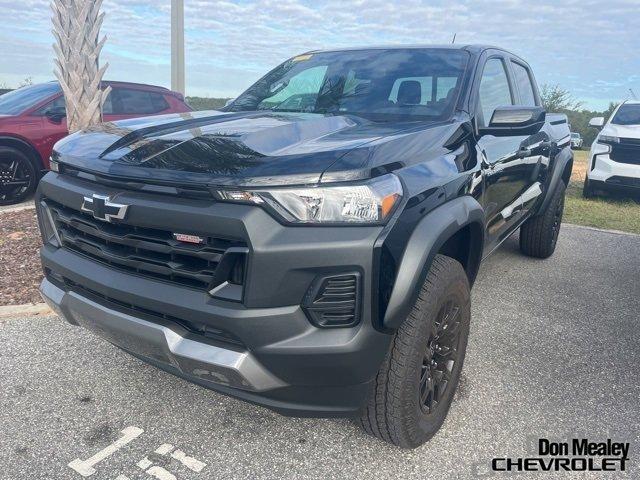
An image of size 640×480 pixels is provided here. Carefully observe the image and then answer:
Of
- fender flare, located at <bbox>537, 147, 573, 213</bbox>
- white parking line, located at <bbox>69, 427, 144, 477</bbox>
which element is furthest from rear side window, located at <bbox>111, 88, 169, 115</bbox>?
white parking line, located at <bbox>69, 427, 144, 477</bbox>

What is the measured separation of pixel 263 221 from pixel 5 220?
202 inches

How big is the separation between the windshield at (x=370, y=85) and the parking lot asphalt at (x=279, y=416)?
60.6 inches

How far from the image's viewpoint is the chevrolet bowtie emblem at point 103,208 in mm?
1956

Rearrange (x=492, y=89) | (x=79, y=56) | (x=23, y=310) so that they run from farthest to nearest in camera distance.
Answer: (x=79, y=56)
(x=23, y=310)
(x=492, y=89)

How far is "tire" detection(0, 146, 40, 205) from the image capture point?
660 cm

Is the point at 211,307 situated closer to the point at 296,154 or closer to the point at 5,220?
the point at 296,154

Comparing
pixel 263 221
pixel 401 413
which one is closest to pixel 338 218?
pixel 263 221

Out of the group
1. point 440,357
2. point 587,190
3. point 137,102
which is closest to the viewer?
point 440,357

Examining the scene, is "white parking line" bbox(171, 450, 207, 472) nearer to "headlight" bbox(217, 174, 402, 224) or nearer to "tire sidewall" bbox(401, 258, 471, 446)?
Result: "tire sidewall" bbox(401, 258, 471, 446)

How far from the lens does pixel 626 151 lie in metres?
8.53

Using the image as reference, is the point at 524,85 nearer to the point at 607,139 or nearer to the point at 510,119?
the point at 510,119

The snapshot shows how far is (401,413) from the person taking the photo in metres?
2.05

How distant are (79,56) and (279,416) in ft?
16.0

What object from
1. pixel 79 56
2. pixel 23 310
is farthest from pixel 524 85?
pixel 79 56
